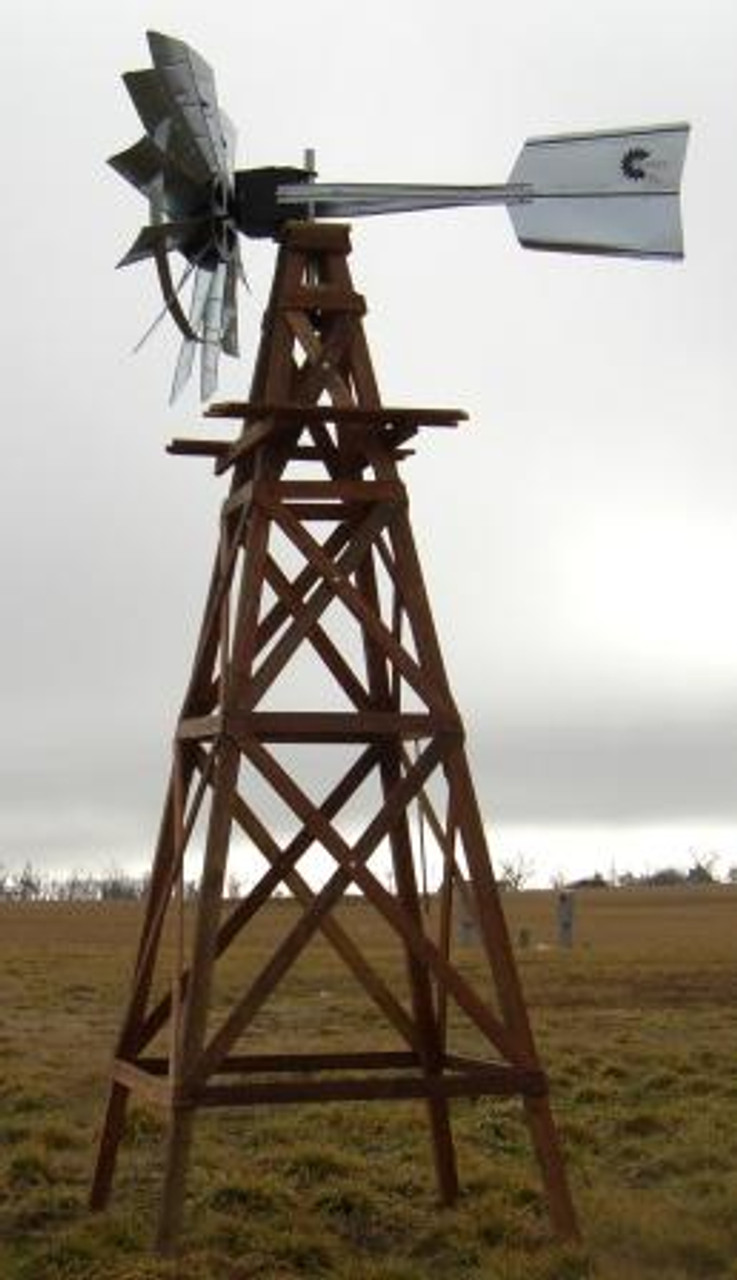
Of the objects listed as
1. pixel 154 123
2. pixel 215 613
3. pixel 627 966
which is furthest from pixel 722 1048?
pixel 627 966

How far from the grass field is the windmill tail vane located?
485cm

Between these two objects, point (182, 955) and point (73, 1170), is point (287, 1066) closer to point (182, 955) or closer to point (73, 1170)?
point (182, 955)

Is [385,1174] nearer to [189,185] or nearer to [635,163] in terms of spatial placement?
[189,185]

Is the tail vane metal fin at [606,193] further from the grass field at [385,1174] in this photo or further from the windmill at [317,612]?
the grass field at [385,1174]

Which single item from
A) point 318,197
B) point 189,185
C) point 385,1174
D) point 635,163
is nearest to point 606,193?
point 635,163

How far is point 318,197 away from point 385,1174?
6.18m

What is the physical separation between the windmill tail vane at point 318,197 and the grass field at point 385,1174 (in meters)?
4.85

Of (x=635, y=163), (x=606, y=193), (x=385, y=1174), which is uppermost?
(x=635, y=163)

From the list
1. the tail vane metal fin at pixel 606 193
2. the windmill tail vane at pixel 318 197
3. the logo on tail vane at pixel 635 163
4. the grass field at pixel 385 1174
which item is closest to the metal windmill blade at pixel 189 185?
the windmill tail vane at pixel 318 197

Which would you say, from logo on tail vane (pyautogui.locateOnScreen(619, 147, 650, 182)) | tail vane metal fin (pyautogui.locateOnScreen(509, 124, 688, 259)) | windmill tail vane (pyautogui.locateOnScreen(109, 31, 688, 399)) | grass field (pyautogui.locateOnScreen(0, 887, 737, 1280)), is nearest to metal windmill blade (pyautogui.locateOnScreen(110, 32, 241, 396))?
windmill tail vane (pyautogui.locateOnScreen(109, 31, 688, 399))

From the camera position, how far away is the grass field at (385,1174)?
30.3 ft

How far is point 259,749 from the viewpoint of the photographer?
923cm

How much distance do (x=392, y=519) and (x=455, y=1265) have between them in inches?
156

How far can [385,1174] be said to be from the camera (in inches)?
460
